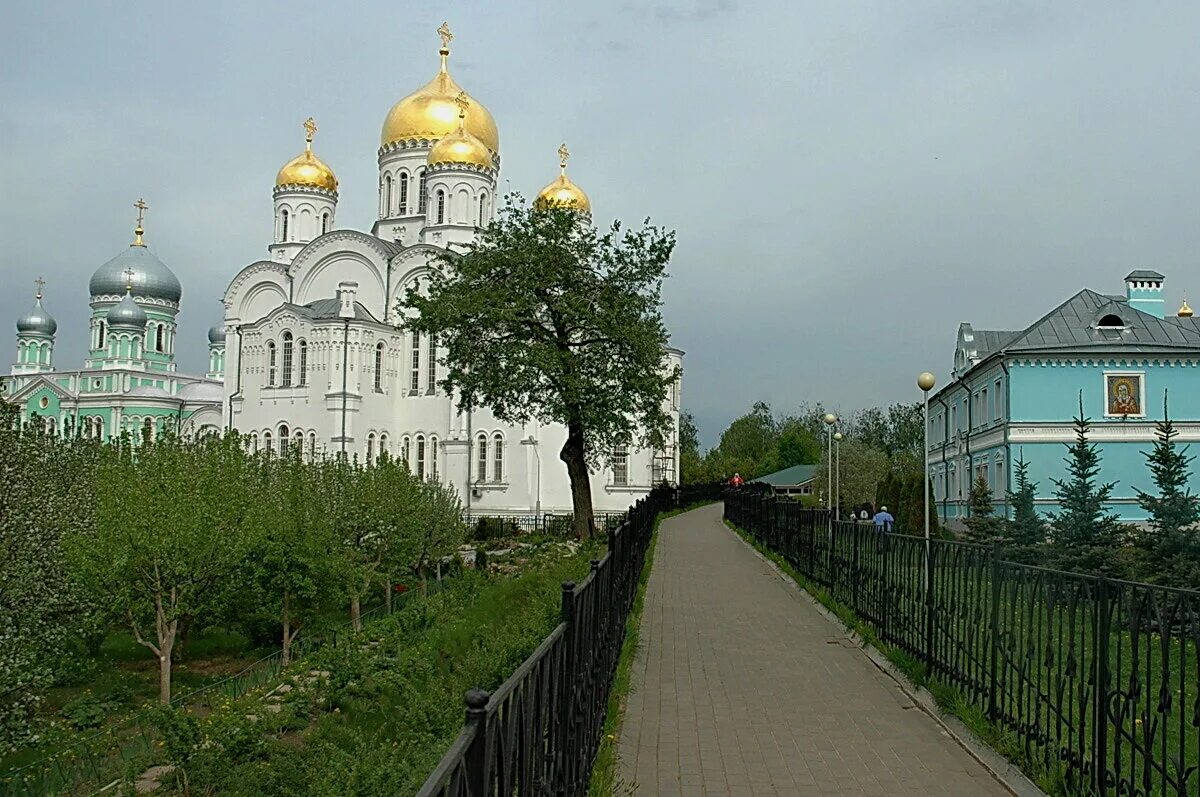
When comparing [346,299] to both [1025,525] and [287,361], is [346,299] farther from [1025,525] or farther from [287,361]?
[1025,525]

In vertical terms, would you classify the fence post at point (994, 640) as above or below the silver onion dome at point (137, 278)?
below

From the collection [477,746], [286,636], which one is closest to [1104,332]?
[286,636]

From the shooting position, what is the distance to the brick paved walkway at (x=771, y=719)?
6.24 meters

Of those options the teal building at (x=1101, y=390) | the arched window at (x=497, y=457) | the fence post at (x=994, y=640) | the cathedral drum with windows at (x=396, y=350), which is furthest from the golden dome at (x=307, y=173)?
the fence post at (x=994, y=640)

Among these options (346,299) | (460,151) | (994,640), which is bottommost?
(994,640)

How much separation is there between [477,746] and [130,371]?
219ft

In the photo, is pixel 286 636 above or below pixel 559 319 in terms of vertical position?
below

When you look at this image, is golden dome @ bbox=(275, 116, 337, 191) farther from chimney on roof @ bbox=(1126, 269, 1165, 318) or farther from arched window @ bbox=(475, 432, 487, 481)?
chimney on roof @ bbox=(1126, 269, 1165, 318)

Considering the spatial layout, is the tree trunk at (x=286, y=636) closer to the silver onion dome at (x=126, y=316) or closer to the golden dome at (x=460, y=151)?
the golden dome at (x=460, y=151)

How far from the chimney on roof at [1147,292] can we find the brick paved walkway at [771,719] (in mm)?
23677

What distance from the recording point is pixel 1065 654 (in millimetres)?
6078

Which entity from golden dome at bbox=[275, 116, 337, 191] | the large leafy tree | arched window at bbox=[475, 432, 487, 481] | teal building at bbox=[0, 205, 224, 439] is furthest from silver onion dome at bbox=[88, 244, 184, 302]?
the large leafy tree

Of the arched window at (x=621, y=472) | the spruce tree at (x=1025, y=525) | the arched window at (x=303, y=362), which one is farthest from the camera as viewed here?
the arched window at (x=621, y=472)

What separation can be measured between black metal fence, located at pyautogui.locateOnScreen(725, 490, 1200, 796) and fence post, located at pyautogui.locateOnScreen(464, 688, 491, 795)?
3263 millimetres
